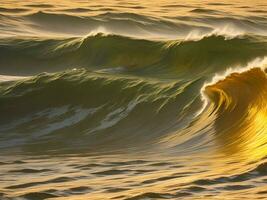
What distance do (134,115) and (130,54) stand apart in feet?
16.2

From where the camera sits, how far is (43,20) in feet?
81.7

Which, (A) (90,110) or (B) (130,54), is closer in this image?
(A) (90,110)

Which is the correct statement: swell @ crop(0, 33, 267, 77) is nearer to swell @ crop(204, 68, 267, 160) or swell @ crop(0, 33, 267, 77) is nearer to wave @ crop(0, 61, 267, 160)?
wave @ crop(0, 61, 267, 160)

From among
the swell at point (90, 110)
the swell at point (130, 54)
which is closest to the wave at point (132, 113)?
the swell at point (90, 110)

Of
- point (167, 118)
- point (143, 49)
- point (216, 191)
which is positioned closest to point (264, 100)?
point (167, 118)

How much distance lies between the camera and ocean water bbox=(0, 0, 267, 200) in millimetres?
8664

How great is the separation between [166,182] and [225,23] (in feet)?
53.0

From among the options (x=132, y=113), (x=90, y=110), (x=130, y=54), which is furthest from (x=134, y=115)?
(x=130, y=54)

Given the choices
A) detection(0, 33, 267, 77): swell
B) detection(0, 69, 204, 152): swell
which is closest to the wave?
detection(0, 69, 204, 152): swell

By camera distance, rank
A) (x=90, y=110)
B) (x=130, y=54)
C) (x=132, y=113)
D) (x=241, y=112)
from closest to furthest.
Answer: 1. (x=241, y=112)
2. (x=132, y=113)
3. (x=90, y=110)
4. (x=130, y=54)

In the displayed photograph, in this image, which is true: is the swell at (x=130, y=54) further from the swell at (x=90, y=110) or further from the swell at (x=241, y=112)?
the swell at (x=241, y=112)

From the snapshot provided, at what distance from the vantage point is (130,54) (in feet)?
58.9

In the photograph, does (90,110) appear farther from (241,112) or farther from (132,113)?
(241,112)

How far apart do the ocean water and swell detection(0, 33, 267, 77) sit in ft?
0.08
